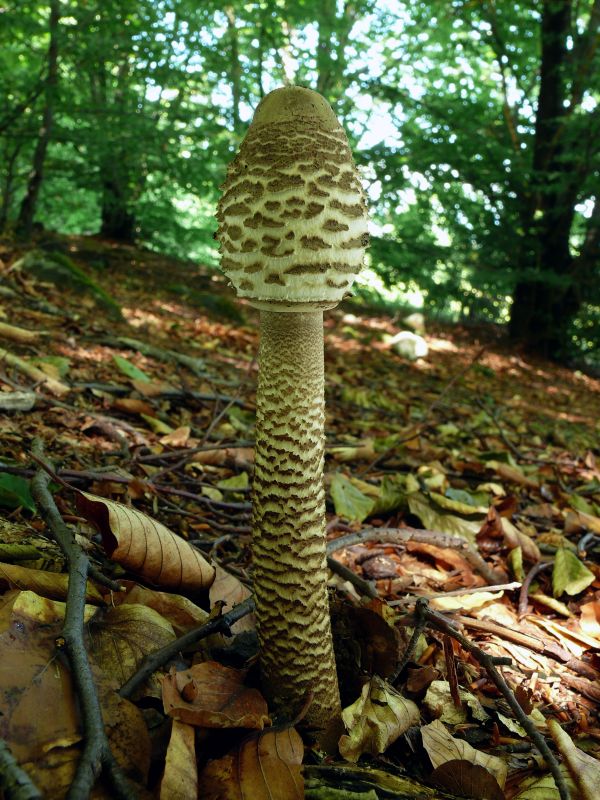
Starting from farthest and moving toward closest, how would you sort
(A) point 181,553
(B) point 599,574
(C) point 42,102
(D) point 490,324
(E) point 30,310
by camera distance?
(D) point 490,324, (C) point 42,102, (E) point 30,310, (B) point 599,574, (A) point 181,553

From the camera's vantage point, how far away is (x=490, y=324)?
494 inches

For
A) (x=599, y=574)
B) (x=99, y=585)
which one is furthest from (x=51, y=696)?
(x=599, y=574)

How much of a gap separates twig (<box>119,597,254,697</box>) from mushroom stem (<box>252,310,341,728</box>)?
10 centimetres

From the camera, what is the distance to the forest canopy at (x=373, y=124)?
662 centimetres

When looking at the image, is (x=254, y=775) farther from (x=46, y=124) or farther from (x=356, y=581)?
(x=46, y=124)

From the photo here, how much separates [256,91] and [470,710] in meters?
11.4

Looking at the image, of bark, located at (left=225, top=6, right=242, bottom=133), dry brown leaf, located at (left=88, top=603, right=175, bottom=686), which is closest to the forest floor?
dry brown leaf, located at (left=88, top=603, right=175, bottom=686)

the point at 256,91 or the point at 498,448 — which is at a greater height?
the point at 256,91

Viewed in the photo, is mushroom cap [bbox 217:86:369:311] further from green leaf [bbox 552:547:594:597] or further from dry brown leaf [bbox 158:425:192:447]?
dry brown leaf [bbox 158:425:192:447]

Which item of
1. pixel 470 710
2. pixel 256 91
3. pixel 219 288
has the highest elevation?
pixel 256 91

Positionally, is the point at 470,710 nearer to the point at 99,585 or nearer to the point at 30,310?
the point at 99,585

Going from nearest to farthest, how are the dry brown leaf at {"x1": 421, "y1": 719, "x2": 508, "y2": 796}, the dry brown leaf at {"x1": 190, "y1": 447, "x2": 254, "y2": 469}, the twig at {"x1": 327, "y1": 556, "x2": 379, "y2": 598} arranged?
the dry brown leaf at {"x1": 421, "y1": 719, "x2": 508, "y2": 796} → the twig at {"x1": 327, "y1": 556, "x2": 379, "y2": 598} → the dry brown leaf at {"x1": 190, "y1": 447, "x2": 254, "y2": 469}

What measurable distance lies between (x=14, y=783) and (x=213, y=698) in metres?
0.62

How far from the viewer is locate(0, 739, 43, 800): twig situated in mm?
955
